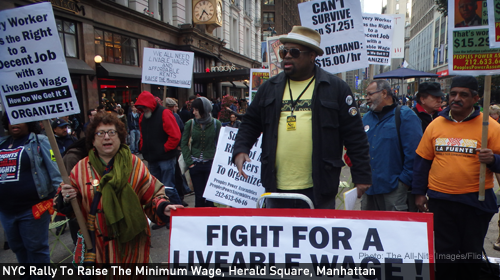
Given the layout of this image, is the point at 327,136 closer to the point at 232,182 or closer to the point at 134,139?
the point at 232,182

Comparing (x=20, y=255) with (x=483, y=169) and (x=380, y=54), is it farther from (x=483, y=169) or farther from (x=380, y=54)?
(x=380, y=54)

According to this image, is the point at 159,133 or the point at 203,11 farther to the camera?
the point at 203,11

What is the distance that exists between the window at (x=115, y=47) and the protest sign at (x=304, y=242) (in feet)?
48.0

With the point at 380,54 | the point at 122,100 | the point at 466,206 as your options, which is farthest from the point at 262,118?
the point at 122,100

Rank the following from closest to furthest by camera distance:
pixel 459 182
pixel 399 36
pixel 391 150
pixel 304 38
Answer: pixel 304 38, pixel 459 182, pixel 391 150, pixel 399 36

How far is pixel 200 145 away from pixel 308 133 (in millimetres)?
2879

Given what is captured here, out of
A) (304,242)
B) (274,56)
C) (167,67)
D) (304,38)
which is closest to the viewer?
(304,242)

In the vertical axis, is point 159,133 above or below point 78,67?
below

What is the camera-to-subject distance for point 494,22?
8.50ft

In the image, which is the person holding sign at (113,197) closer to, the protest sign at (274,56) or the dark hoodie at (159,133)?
the dark hoodie at (159,133)

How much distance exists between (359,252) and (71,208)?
6.83 feet

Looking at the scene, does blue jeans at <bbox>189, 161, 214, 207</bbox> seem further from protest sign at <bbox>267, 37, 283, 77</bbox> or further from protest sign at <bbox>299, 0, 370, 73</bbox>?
protest sign at <bbox>267, 37, 283, 77</bbox>

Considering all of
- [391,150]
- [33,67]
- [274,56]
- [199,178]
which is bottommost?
[199,178]

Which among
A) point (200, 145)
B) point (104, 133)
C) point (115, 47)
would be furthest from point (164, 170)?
point (115, 47)
